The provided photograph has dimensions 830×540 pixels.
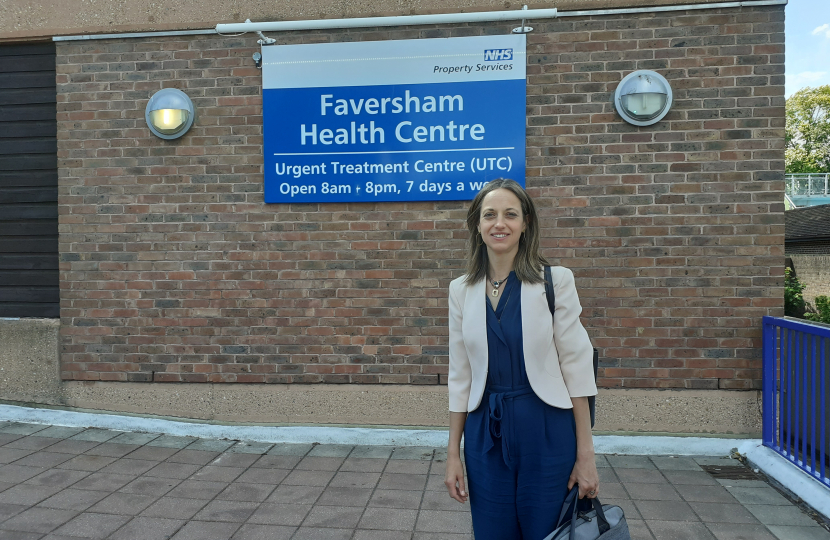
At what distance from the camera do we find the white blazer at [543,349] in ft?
6.92

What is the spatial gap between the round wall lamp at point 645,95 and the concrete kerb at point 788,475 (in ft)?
8.92

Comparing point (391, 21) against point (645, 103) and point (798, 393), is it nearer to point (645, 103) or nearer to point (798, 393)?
point (645, 103)

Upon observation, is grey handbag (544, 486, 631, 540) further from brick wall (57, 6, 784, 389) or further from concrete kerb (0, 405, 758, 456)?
brick wall (57, 6, 784, 389)

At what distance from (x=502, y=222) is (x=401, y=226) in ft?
9.60

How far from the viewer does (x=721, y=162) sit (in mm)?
4801

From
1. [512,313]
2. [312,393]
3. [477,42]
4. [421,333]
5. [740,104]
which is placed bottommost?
[312,393]

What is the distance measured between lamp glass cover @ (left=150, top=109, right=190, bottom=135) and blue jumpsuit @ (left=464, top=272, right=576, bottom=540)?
13.3ft

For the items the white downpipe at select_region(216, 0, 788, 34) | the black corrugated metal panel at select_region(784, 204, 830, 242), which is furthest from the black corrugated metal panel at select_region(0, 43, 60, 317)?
the black corrugated metal panel at select_region(784, 204, 830, 242)

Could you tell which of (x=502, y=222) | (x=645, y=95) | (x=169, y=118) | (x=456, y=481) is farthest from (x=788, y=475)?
(x=169, y=118)

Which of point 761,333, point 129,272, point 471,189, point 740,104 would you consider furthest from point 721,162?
point 129,272

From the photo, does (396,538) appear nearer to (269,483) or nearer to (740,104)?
(269,483)

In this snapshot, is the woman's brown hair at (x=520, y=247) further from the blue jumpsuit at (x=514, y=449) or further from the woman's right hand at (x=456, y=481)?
the woman's right hand at (x=456, y=481)

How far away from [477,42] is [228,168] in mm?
2416

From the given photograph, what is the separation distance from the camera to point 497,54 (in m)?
Result: 4.94
